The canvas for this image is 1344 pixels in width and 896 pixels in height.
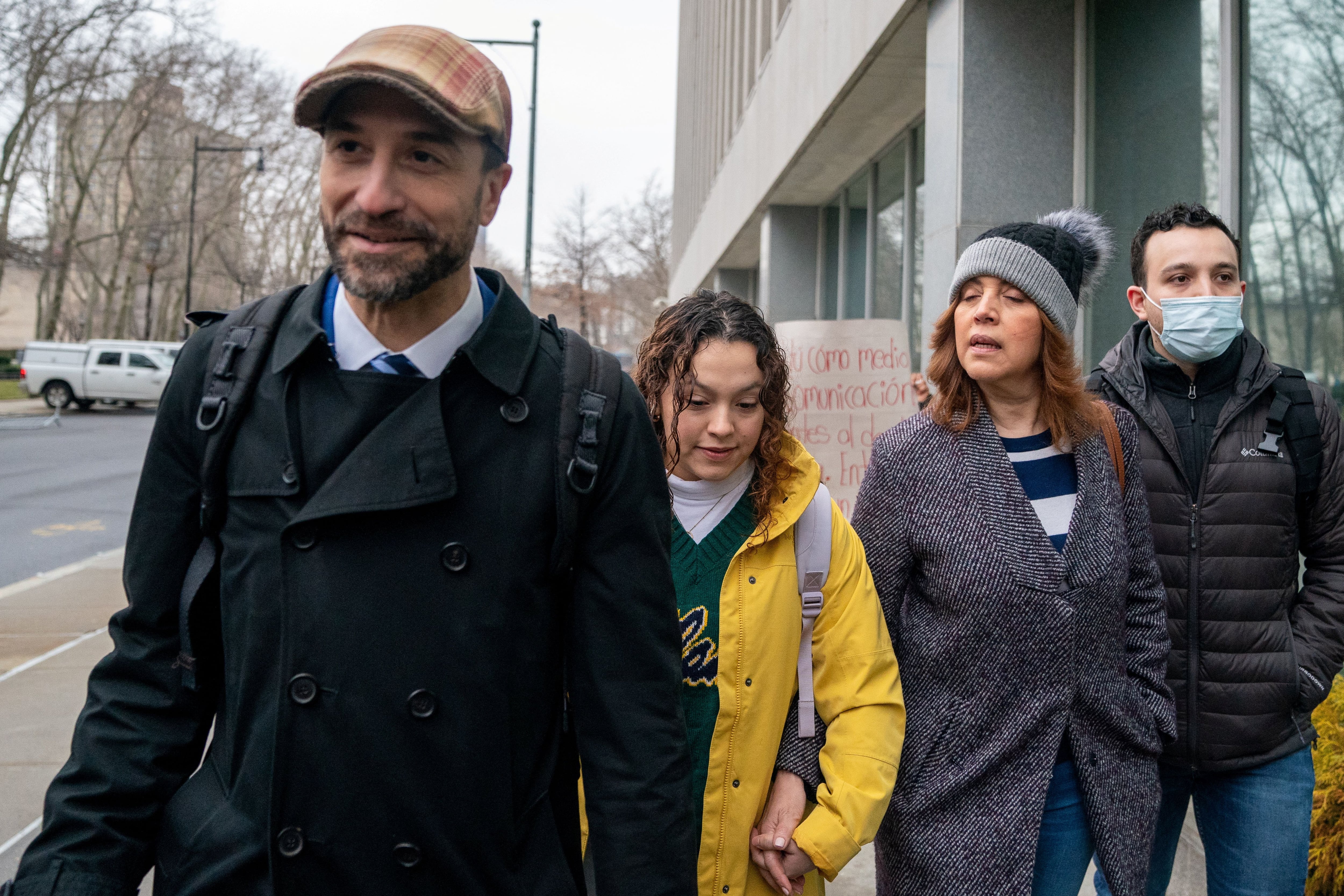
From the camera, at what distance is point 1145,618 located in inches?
104

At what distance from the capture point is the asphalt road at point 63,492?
1113cm

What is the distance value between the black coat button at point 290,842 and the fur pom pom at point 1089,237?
7.28 feet

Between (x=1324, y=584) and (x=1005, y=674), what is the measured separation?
3.18 ft

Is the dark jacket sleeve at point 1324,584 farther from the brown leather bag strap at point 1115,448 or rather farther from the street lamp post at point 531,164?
the street lamp post at point 531,164

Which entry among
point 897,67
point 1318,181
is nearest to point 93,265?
point 897,67

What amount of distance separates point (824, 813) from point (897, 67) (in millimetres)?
6557

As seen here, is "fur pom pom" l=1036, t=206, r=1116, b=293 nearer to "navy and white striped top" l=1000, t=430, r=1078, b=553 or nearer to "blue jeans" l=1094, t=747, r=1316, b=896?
"navy and white striped top" l=1000, t=430, r=1078, b=553

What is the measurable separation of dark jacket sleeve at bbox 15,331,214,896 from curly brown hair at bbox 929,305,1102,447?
1680mm

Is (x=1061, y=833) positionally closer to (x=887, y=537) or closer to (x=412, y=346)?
(x=887, y=537)

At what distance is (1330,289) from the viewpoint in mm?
4336

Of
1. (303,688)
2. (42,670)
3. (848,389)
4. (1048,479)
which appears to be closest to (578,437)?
(303,688)

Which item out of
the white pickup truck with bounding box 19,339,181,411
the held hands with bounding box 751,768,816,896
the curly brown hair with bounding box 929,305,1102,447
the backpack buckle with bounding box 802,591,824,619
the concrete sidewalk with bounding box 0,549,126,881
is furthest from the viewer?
the white pickup truck with bounding box 19,339,181,411

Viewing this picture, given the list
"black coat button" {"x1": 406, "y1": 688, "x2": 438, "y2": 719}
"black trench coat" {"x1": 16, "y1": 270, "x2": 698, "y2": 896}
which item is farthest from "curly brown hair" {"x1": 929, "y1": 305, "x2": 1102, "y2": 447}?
"black coat button" {"x1": 406, "y1": 688, "x2": 438, "y2": 719}

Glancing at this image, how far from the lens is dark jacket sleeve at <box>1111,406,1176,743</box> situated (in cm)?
262
